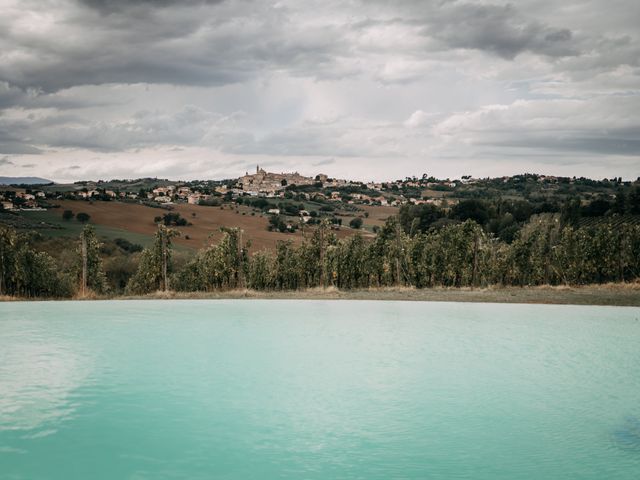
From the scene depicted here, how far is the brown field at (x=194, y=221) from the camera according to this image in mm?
49050

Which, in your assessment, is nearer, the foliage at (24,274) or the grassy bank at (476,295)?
the grassy bank at (476,295)

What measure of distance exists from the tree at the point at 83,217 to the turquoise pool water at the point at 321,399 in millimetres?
36598

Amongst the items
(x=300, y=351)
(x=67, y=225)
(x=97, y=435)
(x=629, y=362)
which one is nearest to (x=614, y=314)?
(x=629, y=362)

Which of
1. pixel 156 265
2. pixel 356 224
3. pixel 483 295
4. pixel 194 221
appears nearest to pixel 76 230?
pixel 194 221

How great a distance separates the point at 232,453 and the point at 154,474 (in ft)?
3.08

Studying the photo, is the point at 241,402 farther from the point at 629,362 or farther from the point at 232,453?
the point at 629,362

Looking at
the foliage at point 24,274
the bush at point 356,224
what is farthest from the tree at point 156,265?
the bush at point 356,224

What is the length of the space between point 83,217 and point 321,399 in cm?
4632

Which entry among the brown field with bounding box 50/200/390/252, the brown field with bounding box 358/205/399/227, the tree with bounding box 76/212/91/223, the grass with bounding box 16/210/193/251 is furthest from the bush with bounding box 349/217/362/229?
the tree with bounding box 76/212/91/223

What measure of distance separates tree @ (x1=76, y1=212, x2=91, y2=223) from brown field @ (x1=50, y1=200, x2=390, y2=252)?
0.41 meters

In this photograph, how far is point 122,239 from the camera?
45.0 metres

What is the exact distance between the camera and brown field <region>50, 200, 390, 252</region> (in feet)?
161

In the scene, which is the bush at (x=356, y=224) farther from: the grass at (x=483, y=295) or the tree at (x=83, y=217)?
the grass at (x=483, y=295)

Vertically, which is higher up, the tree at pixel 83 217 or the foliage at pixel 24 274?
the tree at pixel 83 217
